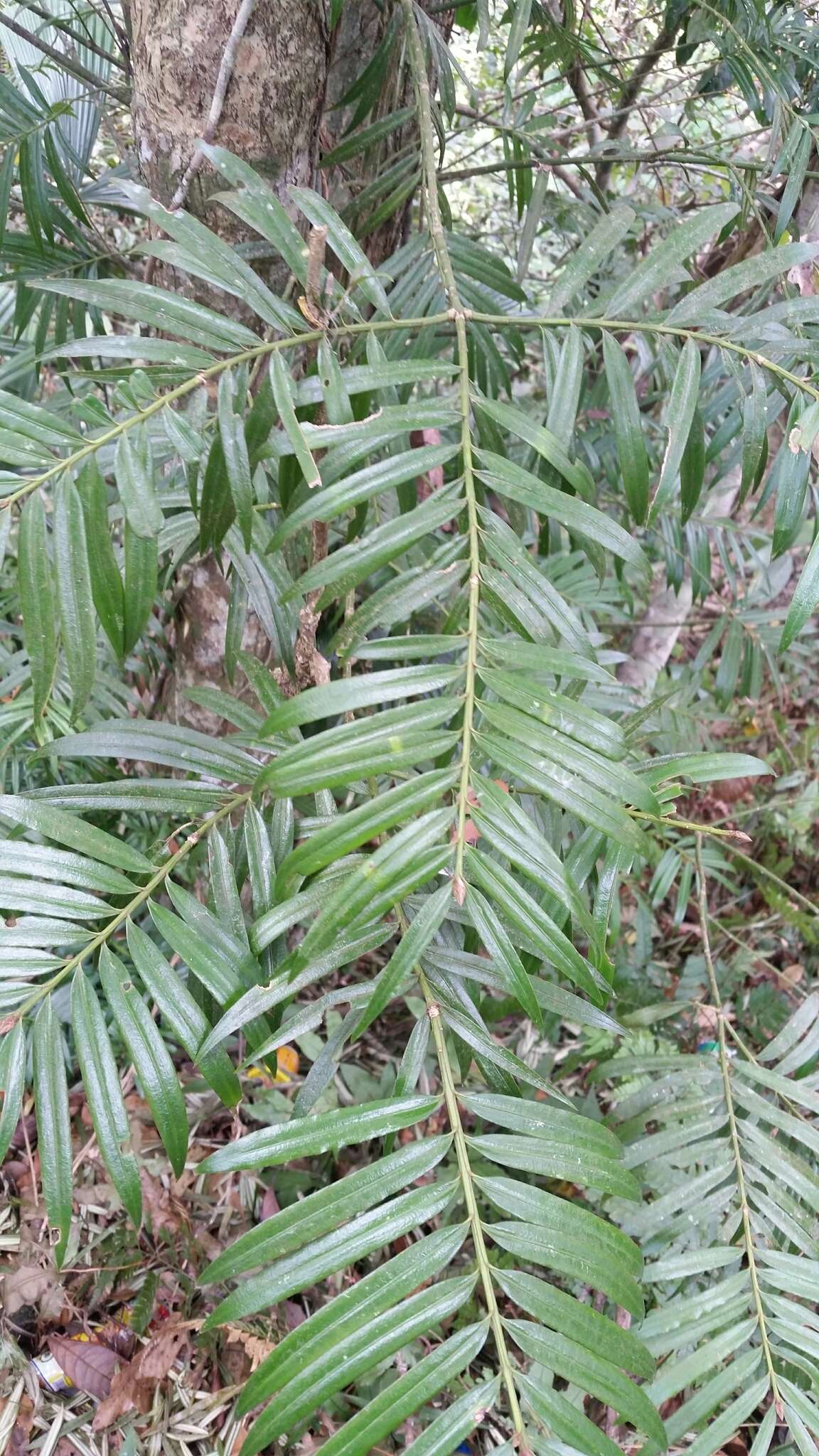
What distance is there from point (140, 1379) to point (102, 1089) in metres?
0.76

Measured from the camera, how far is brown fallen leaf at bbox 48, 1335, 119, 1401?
3.17 ft

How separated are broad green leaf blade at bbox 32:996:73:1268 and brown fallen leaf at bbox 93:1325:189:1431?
695 millimetres

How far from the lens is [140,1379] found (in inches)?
38.1

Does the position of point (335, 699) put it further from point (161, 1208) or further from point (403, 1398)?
point (161, 1208)

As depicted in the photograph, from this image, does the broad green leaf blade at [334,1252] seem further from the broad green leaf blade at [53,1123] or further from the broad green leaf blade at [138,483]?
Result: the broad green leaf blade at [138,483]

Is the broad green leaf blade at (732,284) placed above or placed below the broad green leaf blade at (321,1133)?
above

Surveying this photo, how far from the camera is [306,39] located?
65 cm

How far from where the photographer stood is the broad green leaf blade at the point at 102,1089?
1.43 ft

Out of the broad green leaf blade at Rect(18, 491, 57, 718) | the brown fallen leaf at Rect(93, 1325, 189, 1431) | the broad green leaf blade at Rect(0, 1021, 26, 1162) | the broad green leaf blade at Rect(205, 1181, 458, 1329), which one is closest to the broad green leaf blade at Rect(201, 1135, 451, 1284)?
the broad green leaf blade at Rect(205, 1181, 458, 1329)

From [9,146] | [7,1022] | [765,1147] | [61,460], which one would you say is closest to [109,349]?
[61,460]

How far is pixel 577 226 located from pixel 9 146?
23.6 inches

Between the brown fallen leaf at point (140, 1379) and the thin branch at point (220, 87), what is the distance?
1.16m

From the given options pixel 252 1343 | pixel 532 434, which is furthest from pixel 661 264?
pixel 252 1343

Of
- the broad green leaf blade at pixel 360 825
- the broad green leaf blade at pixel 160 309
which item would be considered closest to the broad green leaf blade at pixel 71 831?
the broad green leaf blade at pixel 360 825
